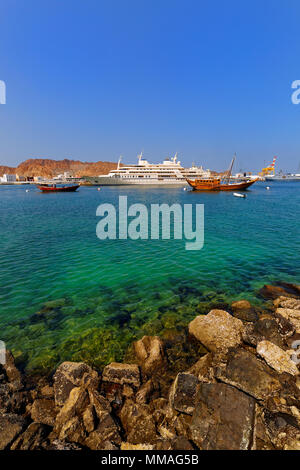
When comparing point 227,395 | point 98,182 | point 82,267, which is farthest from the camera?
point 98,182

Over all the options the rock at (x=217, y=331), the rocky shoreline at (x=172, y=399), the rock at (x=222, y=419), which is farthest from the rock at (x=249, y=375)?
the rock at (x=217, y=331)

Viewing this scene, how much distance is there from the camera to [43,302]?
1002 cm

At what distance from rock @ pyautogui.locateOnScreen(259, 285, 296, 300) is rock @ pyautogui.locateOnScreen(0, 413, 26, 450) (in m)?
10.2

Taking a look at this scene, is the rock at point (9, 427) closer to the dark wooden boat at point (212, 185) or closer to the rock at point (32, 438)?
the rock at point (32, 438)

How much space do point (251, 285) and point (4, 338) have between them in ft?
38.2

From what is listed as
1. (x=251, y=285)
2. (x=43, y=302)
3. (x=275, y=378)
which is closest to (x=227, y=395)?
(x=275, y=378)

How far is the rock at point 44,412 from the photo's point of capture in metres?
4.90

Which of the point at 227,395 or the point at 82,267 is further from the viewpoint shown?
the point at 82,267

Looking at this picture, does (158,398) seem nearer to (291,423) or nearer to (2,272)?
(291,423)

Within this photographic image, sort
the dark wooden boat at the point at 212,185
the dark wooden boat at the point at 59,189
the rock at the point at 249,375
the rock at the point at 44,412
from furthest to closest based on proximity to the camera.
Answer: the dark wooden boat at the point at 59,189
the dark wooden boat at the point at 212,185
the rock at the point at 249,375
the rock at the point at 44,412

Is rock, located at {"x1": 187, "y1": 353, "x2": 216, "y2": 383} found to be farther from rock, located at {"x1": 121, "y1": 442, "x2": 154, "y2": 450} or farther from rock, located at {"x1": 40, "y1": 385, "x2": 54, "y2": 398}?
rock, located at {"x1": 40, "y1": 385, "x2": 54, "y2": 398}

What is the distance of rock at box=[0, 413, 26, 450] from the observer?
4322 millimetres

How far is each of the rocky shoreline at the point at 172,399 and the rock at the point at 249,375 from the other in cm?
2
